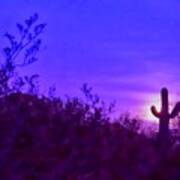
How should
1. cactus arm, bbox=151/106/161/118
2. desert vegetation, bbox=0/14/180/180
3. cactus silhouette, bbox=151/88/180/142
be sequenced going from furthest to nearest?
cactus arm, bbox=151/106/161/118
cactus silhouette, bbox=151/88/180/142
desert vegetation, bbox=0/14/180/180

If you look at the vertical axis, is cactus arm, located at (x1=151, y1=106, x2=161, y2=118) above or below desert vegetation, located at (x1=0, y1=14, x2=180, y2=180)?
above

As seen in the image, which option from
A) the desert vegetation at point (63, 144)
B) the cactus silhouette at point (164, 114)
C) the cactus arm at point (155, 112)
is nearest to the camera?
the desert vegetation at point (63, 144)

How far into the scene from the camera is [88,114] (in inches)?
324

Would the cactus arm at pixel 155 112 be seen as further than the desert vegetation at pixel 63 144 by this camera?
Yes

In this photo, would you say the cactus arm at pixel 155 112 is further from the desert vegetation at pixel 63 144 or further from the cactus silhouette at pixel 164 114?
the desert vegetation at pixel 63 144

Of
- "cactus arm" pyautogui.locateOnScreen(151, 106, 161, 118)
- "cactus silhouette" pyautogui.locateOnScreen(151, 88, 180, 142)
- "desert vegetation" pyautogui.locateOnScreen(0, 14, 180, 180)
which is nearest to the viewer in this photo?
"desert vegetation" pyautogui.locateOnScreen(0, 14, 180, 180)

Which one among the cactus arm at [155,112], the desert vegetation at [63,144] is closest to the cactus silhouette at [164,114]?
the cactus arm at [155,112]

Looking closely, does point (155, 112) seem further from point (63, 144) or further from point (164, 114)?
point (63, 144)

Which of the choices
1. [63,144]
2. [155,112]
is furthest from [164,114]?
[63,144]

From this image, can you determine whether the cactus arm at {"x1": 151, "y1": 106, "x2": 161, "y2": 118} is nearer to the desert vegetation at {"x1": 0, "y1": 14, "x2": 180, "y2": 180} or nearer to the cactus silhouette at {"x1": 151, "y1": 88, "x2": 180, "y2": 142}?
the cactus silhouette at {"x1": 151, "y1": 88, "x2": 180, "y2": 142}

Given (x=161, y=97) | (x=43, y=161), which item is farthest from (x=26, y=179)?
(x=161, y=97)

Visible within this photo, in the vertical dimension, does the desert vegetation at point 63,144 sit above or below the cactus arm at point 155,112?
below

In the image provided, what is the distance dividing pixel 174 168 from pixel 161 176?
0.38 metres

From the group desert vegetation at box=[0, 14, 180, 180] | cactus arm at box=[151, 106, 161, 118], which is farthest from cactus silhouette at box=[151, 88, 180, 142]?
desert vegetation at box=[0, 14, 180, 180]
